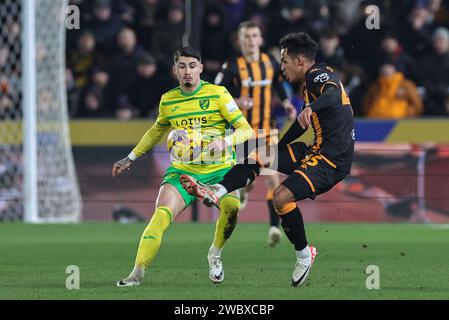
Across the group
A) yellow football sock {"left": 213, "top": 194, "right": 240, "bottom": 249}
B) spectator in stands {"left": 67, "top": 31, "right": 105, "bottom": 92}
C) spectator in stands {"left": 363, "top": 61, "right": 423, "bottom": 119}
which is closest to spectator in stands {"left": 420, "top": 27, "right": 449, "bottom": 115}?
spectator in stands {"left": 363, "top": 61, "right": 423, "bottom": 119}

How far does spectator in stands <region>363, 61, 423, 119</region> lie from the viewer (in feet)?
51.8

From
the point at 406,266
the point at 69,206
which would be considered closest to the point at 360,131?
the point at 69,206

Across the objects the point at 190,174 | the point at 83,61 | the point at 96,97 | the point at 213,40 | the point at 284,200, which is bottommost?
the point at 284,200

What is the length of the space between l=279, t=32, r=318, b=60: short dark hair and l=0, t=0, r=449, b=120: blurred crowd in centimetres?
662

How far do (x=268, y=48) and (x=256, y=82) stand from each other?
349 centimetres

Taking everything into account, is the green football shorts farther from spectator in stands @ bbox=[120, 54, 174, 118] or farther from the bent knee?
spectator in stands @ bbox=[120, 54, 174, 118]

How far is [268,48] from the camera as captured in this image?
16359mm

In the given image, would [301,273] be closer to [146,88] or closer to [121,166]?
[121,166]

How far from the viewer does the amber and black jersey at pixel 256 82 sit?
1287cm

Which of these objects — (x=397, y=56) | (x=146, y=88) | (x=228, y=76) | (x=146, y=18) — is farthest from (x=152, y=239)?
(x=146, y=18)

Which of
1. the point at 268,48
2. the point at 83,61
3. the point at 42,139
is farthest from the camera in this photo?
the point at 83,61

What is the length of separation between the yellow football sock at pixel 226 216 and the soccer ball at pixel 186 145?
0.40 metres

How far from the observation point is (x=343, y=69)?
16141 mm

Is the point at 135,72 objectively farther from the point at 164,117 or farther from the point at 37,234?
the point at 164,117
